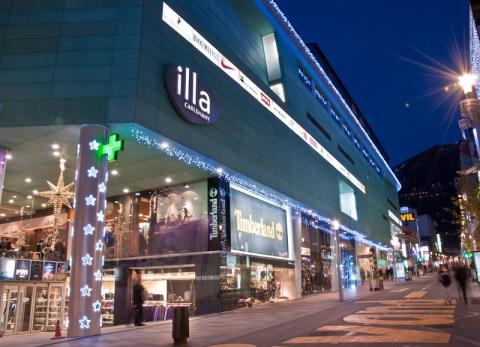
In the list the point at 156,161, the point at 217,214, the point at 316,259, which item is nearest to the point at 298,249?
the point at 316,259

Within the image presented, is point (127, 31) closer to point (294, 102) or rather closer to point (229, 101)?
point (229, 101)

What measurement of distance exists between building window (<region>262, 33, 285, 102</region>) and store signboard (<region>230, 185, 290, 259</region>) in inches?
372

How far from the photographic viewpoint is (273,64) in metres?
34.9

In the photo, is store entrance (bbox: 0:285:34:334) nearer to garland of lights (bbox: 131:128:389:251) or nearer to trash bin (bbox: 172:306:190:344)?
garland of lights (bbox: 131:128:389:251)

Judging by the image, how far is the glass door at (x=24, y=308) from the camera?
64.5 feet

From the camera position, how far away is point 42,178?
25031mm

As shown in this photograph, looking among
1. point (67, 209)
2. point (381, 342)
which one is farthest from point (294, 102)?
point (381, 342)

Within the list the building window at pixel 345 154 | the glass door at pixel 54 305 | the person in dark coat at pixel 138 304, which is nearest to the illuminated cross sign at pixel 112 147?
the person in dark coat at pixel 138 304

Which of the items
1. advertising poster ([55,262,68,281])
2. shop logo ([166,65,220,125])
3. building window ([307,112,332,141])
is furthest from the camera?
building window ([307,112,332,141])

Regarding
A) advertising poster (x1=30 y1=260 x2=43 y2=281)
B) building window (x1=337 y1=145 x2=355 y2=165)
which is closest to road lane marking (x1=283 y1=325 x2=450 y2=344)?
advertising poster (x1=30 y1=260 x2=43 y2=281)

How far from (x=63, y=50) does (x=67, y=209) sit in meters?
16.6

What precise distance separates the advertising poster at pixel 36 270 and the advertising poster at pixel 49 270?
21cm

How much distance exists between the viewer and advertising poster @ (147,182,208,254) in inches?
1014

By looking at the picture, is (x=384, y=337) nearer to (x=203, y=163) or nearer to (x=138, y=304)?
(x=138, y=304)
